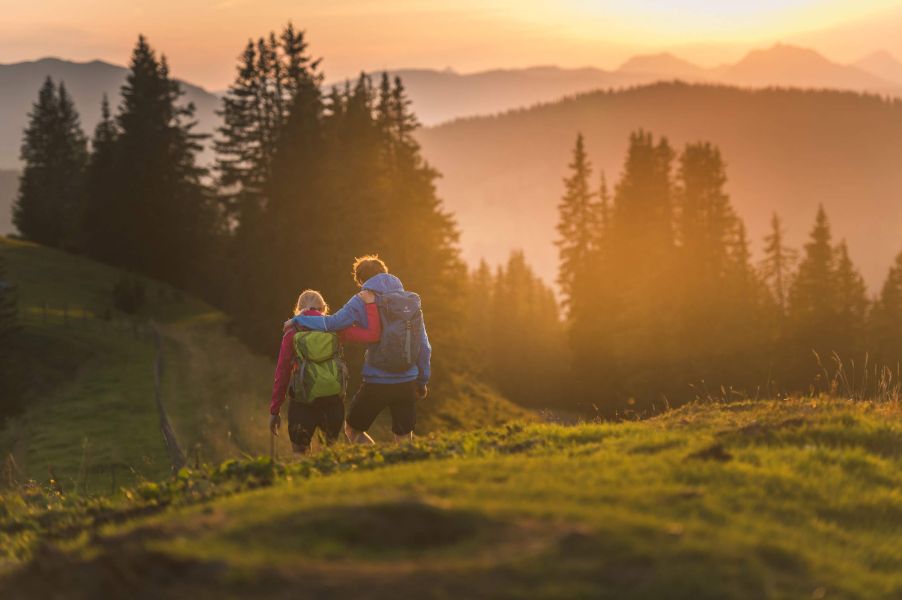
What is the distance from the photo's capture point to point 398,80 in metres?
56.6

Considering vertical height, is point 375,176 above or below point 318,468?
above

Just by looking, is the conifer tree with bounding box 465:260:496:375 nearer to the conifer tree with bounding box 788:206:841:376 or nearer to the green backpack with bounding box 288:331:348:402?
the conifer tree with bounding box 788:206:841:376

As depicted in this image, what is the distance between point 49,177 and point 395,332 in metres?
75.8

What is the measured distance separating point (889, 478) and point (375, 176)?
4210 cm

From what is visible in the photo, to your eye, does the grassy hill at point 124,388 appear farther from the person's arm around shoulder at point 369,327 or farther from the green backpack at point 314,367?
the person's arm around shoulder at point 369,327

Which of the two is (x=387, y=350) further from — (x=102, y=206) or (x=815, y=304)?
(x=102, y=206)

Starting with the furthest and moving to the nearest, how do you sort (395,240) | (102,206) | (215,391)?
(102,206) < (395,240) < (215,391)

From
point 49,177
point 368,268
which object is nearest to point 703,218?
point 49,177

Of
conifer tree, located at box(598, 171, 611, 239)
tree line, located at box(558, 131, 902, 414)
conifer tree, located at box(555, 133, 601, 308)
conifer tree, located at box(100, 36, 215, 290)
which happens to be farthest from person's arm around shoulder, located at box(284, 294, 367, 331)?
conifer tree, located at box(598, 171, 611, 239)

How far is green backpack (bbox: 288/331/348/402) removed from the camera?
11.4 meters

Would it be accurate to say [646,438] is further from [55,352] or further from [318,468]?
[55,352]

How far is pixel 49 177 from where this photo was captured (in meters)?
78.6

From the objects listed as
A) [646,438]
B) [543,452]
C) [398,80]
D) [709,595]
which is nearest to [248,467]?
[543,452]

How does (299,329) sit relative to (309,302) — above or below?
below
